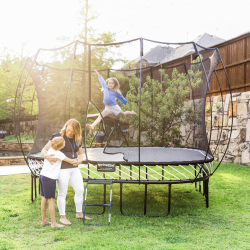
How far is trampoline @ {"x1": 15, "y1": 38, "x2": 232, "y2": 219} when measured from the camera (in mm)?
3492

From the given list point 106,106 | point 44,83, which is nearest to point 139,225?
point 106,106

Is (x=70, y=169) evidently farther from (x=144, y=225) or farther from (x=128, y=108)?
(x=128, y=108)

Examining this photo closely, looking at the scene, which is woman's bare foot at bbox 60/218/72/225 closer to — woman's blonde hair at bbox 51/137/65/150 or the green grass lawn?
the green grass lawn

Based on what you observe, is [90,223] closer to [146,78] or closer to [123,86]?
[123,86]

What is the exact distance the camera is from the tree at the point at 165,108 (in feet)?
21.4

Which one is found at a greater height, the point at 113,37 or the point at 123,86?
the point at 113,37

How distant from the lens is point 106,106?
4.04m

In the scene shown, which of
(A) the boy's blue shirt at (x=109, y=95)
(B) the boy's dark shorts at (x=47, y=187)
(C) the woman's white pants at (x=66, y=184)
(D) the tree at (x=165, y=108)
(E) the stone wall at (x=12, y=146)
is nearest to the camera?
(B) the boy's dark shorts at (x=47, y=187)

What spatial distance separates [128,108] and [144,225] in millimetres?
2739

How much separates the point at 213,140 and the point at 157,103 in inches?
105

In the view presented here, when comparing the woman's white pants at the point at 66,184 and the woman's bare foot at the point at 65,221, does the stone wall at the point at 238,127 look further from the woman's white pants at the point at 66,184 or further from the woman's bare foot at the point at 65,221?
the woman's bare foot at the point at 65,221

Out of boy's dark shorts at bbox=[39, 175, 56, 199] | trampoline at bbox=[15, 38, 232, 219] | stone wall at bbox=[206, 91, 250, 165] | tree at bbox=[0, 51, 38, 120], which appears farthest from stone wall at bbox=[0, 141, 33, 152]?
boy's dark shorts at bbox=[39, 175, 56, 199]

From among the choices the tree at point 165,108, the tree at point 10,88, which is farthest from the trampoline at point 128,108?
the tree at point 10,88

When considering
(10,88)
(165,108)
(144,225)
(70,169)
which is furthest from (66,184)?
(10,88)
